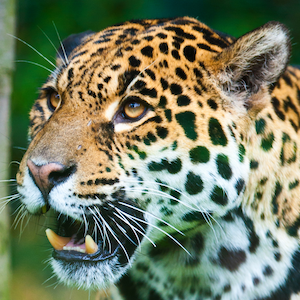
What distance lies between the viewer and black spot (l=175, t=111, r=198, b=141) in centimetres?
268

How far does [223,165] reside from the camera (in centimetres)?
268

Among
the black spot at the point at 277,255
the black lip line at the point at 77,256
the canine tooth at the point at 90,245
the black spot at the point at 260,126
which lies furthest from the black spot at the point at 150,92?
the black spot at the point at 277,255

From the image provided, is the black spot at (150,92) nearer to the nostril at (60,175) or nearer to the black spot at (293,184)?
the nostril at (60,175)

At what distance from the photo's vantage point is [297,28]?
6.50m

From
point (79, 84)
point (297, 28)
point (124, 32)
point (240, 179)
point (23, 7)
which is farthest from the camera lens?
point (23, 7)

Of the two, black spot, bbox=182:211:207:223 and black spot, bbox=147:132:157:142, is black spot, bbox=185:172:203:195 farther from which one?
black spot, bbox=147:132:157:142

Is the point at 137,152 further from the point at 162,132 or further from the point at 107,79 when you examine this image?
the point at 107,79

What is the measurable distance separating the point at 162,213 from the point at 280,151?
84 centimetres

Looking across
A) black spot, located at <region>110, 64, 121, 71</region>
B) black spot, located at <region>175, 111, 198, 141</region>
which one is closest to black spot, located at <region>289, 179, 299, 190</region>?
black spot, located at <region>175, 111, 198, 141</region>

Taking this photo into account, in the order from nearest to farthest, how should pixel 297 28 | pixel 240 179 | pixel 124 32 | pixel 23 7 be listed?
pixel 240 179 < pixel 124 32 < pixel 297 28 < pixel 23 7

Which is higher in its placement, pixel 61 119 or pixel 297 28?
pixel 297 28

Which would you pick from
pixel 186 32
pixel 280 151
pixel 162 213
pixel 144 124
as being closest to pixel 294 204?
pixel 280 151

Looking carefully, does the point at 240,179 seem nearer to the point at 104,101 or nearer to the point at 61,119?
the point at 104,101

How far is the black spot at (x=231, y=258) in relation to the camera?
2.90m
